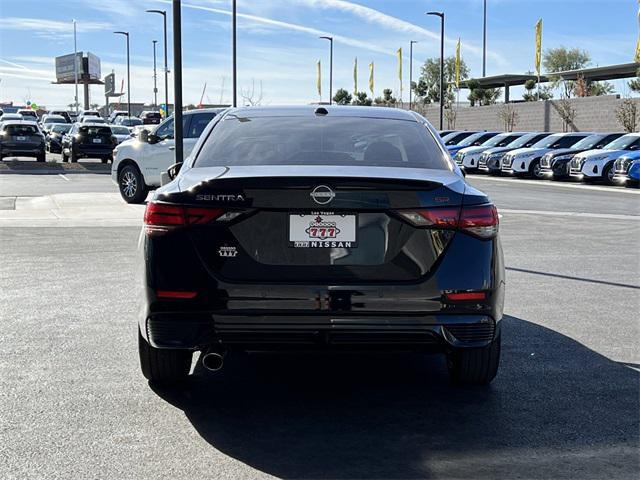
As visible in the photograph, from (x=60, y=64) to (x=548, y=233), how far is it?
454ft

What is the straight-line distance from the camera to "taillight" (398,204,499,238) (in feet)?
14.8

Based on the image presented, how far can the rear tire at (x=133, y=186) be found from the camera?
18203 mm

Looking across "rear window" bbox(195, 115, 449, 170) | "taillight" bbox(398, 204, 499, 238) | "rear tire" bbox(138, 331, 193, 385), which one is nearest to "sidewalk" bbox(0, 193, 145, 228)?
"rear window" bbox(195, 115, 449, 170)

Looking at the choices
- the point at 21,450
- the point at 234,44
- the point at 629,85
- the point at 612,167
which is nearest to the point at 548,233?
the point at 21,450

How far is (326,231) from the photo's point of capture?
14.6 feet

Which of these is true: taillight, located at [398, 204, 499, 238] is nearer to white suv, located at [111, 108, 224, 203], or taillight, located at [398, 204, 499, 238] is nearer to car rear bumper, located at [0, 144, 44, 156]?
white suv, located at [111, 108, 224, 203]

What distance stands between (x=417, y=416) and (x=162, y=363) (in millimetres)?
1452

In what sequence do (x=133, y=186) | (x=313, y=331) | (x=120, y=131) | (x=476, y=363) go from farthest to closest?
(x=120, y=131)
(x=133, y=186)
(x=476, y=363)
(x=313, y=331)

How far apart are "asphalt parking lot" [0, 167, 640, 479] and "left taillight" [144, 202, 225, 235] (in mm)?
1001

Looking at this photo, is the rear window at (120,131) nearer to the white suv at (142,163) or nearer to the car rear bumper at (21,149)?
the car rear bumper at (21,149)

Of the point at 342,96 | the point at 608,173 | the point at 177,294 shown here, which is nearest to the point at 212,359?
the point at 177,294

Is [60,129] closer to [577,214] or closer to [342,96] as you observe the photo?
[577,214]

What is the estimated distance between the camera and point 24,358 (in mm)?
5938

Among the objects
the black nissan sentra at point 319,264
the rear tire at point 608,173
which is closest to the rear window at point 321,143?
the black nissan sentra at point 319,264
